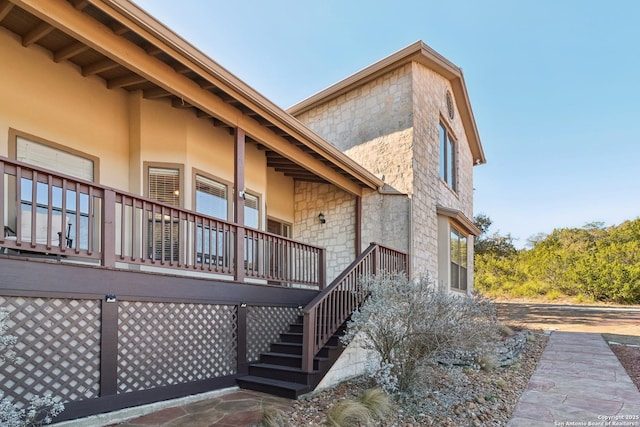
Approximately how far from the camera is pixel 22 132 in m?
5.42

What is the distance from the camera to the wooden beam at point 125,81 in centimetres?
622

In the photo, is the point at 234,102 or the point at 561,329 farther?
the point at 561,329

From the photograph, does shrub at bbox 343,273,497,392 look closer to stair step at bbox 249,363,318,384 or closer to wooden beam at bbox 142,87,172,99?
stair step at bbox 249,363,318,384

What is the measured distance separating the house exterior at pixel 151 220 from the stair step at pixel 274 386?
0.02m

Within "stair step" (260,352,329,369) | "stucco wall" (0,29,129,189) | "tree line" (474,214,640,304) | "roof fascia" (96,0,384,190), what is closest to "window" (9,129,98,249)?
"stucco wall" (0,29,129,189)

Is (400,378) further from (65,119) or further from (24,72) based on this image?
(24,72)

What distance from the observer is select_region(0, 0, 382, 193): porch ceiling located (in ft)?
13.7

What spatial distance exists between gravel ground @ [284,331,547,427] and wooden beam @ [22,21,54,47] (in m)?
5.59

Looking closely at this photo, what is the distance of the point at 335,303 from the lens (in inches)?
247

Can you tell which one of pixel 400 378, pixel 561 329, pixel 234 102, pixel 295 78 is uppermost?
pixel 295 78

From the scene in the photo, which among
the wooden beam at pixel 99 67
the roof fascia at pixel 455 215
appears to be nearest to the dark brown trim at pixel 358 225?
the roof fascia at pixel 455 215

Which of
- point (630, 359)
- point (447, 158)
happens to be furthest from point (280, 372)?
point (447, 158)

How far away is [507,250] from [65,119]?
2201 cm

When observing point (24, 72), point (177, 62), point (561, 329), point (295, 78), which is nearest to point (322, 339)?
point (177, 62)
